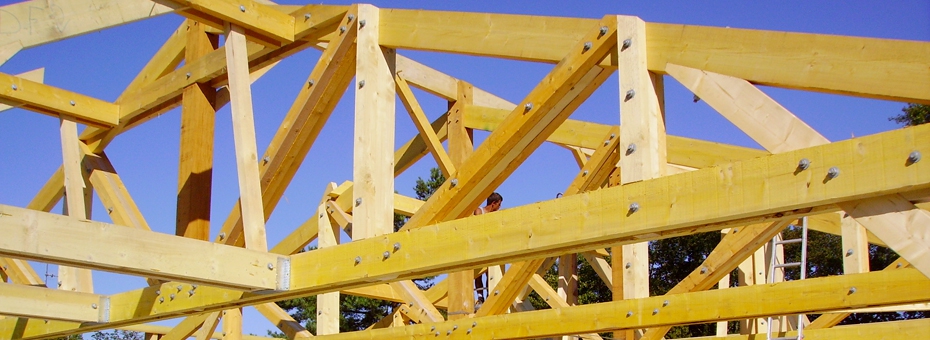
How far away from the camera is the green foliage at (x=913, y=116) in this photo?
2141cm

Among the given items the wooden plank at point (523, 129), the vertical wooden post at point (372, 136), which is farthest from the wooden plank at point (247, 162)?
the wooden plank at point (523, 129)

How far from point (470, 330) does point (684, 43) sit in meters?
3.47

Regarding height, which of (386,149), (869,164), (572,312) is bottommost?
(869,164)

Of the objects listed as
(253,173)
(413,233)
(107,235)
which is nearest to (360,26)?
(253,173)

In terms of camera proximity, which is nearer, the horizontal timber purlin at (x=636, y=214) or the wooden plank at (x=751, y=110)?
the horizontal timber purlin at (x=636, y=214)

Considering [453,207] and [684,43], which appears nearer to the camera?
[684,43]

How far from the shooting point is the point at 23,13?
15.1 feet

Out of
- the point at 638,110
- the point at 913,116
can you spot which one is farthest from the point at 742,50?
the point at 913,116

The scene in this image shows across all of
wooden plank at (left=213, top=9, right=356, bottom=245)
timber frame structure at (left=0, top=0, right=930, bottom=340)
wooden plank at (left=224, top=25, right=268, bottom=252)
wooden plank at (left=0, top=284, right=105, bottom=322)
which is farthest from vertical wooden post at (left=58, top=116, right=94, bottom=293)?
wooden plank at (left=224, top=25, right=268, bottom=252)

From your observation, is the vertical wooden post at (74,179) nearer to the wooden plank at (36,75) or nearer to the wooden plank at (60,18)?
the wooden plank at (36,75)

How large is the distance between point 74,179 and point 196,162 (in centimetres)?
110

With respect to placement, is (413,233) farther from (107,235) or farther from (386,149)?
(107,235)

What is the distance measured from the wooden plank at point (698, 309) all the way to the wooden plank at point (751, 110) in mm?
2525

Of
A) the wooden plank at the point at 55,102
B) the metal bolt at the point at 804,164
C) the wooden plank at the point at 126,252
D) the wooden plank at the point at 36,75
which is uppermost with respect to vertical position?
the wooden plank at the point at 36,75
